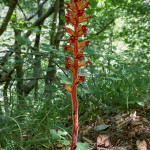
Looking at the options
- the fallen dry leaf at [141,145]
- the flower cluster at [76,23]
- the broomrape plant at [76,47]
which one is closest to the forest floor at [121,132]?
the fallen dry leaf at [141,145]

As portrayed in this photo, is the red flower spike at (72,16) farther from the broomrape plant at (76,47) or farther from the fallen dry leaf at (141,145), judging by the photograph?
the fallen dry leaf at (141,145)

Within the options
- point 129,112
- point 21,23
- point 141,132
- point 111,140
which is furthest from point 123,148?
point 21,23

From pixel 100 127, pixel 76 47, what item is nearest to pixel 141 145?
pixel 100 127

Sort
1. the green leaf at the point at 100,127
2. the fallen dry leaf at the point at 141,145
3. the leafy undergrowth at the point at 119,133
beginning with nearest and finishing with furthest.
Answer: the fallen dry leaf at the point at 141,145 → the leafy undergrowth at the point at 119,133 → the green leaf at the point at 100,127

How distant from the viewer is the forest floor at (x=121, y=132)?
158 cm

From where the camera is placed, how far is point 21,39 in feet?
8.99

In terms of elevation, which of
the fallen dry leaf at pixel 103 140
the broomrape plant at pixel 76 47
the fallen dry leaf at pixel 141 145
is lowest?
the fallen dry leaf at pixel 103 140

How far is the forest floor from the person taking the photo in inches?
62.0

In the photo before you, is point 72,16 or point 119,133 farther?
point 119,133

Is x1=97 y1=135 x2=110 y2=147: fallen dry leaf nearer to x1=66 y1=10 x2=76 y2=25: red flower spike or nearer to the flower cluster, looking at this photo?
the flower cluster

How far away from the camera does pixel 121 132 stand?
1806 mm

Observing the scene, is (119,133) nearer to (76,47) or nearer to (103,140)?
(103,140)

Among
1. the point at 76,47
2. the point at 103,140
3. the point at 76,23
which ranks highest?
the point at 76,23

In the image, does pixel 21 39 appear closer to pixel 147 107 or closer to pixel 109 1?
pixel 147 107
